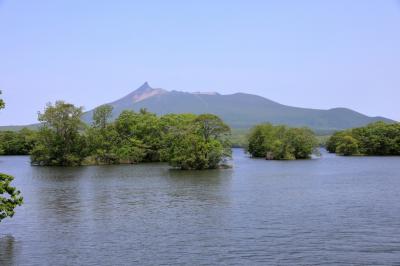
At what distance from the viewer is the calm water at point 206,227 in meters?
22.4

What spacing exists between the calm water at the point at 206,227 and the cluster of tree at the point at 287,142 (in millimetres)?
67809

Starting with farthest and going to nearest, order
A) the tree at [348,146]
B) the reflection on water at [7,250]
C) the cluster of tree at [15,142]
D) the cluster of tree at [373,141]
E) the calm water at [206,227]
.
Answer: the cluster of tree at [15,142], the tree at [348,146], the cluster of tree at [373,141], the calm water at [206,227], the reflection on water at [7,250]

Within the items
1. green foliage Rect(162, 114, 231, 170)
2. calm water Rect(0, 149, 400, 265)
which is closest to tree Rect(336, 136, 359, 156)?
green foliage Rect(162, 114, 231, 170)

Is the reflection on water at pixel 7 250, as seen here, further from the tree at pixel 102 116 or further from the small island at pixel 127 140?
the tree at pixel 102 116

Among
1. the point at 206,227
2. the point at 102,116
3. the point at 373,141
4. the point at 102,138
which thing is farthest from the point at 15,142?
the point at 206,227

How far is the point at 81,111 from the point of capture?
94125 mm

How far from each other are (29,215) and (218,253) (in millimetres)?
16868

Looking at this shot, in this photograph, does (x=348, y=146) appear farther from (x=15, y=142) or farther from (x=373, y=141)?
(x=15, y=142)

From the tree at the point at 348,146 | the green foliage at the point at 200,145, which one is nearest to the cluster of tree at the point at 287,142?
the tree at the point at 348,146

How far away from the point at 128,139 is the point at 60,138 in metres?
16.8

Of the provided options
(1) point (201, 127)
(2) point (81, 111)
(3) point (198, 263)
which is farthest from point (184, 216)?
(2) point (81, 111)

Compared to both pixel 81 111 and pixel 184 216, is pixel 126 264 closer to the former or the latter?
pixel 184 216

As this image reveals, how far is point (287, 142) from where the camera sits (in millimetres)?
118000

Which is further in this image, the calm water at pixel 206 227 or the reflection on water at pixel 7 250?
the calm water at pixel 206 227
